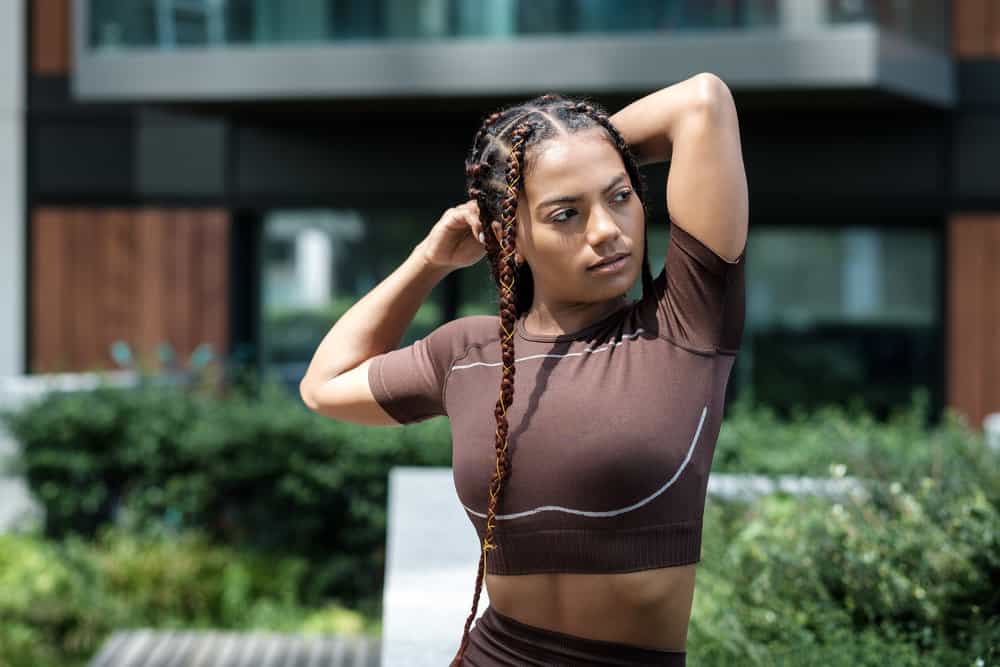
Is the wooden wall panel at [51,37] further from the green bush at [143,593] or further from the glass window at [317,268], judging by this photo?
the green bush at [143,593]

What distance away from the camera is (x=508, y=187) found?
2215mm

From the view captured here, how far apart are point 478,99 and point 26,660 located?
16.9 feet

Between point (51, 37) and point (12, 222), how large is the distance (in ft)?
4.86

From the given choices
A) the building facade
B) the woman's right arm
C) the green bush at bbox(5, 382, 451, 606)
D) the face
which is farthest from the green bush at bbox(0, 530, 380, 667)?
the face

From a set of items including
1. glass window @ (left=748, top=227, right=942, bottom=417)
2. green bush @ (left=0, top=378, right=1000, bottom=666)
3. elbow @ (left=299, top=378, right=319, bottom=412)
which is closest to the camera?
elbow @ (left=299, top=378, right=319, bottom=412)

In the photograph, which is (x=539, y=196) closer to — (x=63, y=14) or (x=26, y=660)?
(x=26, y=660)

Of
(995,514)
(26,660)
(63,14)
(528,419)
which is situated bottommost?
(26,660)

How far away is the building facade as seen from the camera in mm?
9969

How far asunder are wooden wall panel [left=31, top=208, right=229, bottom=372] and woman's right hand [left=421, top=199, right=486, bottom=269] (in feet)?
Result: 31.1

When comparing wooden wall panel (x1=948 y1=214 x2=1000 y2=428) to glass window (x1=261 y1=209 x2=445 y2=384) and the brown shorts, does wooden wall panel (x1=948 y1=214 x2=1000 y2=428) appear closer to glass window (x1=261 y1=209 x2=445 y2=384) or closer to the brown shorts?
glass window (x1=261 y1=209 x2=445 y2=384)

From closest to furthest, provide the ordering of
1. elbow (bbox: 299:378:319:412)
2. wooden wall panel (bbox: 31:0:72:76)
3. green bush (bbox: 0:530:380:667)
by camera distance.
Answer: elbow (bbox: 299:378:319:412) → green bush (bbox: 0:530:380:667) → wooden wall panel (bbox: 31:0:72:76)

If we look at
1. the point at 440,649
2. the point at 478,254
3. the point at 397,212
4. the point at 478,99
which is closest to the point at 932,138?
the point at 478,99

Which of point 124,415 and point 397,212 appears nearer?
point 124,415

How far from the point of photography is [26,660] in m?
6.80
